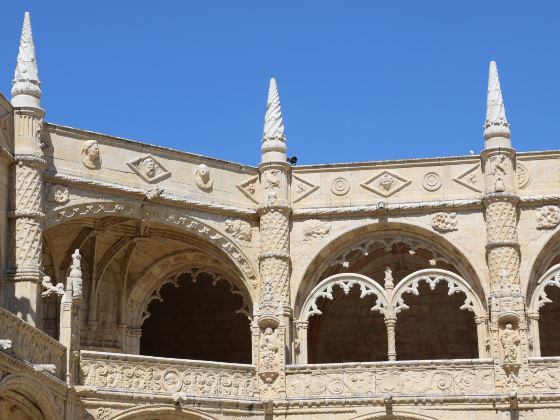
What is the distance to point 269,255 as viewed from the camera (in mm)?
28344

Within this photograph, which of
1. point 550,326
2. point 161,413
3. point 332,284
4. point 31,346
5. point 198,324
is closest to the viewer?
point 31,346

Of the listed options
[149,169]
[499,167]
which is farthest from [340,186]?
[149,169]

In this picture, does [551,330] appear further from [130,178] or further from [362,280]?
[130,178]

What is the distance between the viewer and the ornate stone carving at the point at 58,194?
86.5 feet

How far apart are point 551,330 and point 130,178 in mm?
12107

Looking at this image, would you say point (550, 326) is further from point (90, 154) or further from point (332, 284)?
point (90, 154)

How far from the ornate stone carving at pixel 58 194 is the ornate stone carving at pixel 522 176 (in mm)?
9802

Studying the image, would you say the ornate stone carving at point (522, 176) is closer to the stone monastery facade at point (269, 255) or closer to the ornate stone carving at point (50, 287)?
the stone monastery facade at point (269, 255)

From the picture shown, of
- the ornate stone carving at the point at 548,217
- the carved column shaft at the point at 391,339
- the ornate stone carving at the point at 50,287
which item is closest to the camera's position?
the ornate stone carving at the point at 50,287

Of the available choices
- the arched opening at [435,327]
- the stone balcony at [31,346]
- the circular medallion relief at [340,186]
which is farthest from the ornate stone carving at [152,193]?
the arched opening at [435,327]

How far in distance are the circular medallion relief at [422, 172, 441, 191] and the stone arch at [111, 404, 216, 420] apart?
278 inches

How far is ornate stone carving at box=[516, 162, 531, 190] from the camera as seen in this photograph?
28.3m

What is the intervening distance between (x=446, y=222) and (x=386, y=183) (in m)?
1.64

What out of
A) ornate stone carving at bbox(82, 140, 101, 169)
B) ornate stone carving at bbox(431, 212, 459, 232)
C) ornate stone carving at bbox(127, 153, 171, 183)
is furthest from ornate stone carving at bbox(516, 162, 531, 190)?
ornate stone carving at bbox(82, 140, 101, 169)
